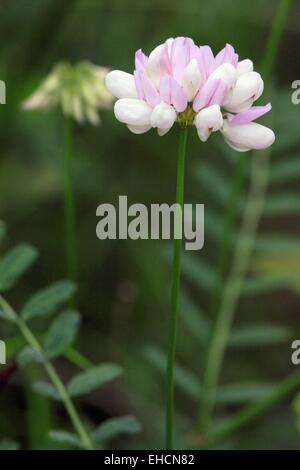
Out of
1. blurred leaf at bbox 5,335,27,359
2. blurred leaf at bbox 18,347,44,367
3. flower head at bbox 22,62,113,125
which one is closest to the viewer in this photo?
blurred leaf at bbox 18,347,44,367

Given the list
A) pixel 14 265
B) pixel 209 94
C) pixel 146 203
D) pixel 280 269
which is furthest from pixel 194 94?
pixel 146 203

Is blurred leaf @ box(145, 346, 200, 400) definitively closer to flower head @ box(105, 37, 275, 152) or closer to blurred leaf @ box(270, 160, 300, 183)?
blurred leaf @ box(270, 160, 300, 183)

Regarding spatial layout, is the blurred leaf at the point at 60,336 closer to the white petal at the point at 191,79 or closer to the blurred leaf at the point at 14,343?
the blurred leaf at the point at 14,343

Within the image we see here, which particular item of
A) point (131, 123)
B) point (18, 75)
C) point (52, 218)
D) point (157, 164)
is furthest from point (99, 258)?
point (131, 123)

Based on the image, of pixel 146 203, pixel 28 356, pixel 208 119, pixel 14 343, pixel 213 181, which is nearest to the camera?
pixel 208 119

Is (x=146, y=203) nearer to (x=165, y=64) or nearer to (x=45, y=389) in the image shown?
(x=45, y=389)

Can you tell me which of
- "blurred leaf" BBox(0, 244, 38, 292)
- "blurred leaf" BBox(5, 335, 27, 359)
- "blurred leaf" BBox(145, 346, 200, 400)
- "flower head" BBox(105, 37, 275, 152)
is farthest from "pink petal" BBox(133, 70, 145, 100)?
"blurred leaf" BBox(145, 346, 200, 400)

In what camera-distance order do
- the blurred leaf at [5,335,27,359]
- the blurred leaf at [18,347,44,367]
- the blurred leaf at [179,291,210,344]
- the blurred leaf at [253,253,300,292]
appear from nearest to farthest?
the blurred leaf at [18,347,44,367] < the blurred leaf at [5,335,27,359] < the blurred leaf at [179,291,210,344] < the blurred leaf at [253,253,300,292]

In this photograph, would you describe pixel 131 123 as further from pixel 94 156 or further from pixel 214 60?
pixel 94 156
